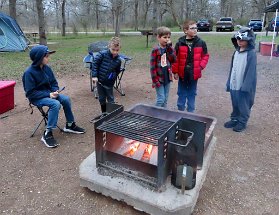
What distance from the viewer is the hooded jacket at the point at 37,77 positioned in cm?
344

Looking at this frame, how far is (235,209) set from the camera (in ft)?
7.99

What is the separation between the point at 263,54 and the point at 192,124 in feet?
32.1

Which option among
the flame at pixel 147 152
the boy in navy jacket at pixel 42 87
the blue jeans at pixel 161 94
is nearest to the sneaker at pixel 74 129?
the boy in navy jacket at pixel 42 87

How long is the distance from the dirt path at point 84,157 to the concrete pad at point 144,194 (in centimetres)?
14

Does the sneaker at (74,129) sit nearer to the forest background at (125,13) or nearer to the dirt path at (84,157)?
the dirt path at (84,157)

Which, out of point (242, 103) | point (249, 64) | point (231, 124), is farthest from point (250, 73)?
point (231, 124)

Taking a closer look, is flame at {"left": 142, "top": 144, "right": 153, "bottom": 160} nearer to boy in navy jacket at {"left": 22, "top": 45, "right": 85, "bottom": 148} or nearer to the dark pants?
boy in navy jacket at {"left": 22, "top": 45, "right": 85, "bottom": 148}

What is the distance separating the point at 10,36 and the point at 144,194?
11.8m

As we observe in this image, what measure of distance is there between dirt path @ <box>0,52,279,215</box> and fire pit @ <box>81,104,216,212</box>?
0.31 m

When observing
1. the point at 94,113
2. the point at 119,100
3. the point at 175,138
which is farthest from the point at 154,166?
the point at 119,100

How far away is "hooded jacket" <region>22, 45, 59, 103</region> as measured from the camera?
344cm

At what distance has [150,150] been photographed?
103 inches

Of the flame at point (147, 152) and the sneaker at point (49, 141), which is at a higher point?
the flame at point (147, 152)

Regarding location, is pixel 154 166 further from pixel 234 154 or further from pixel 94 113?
pixel 94 113
